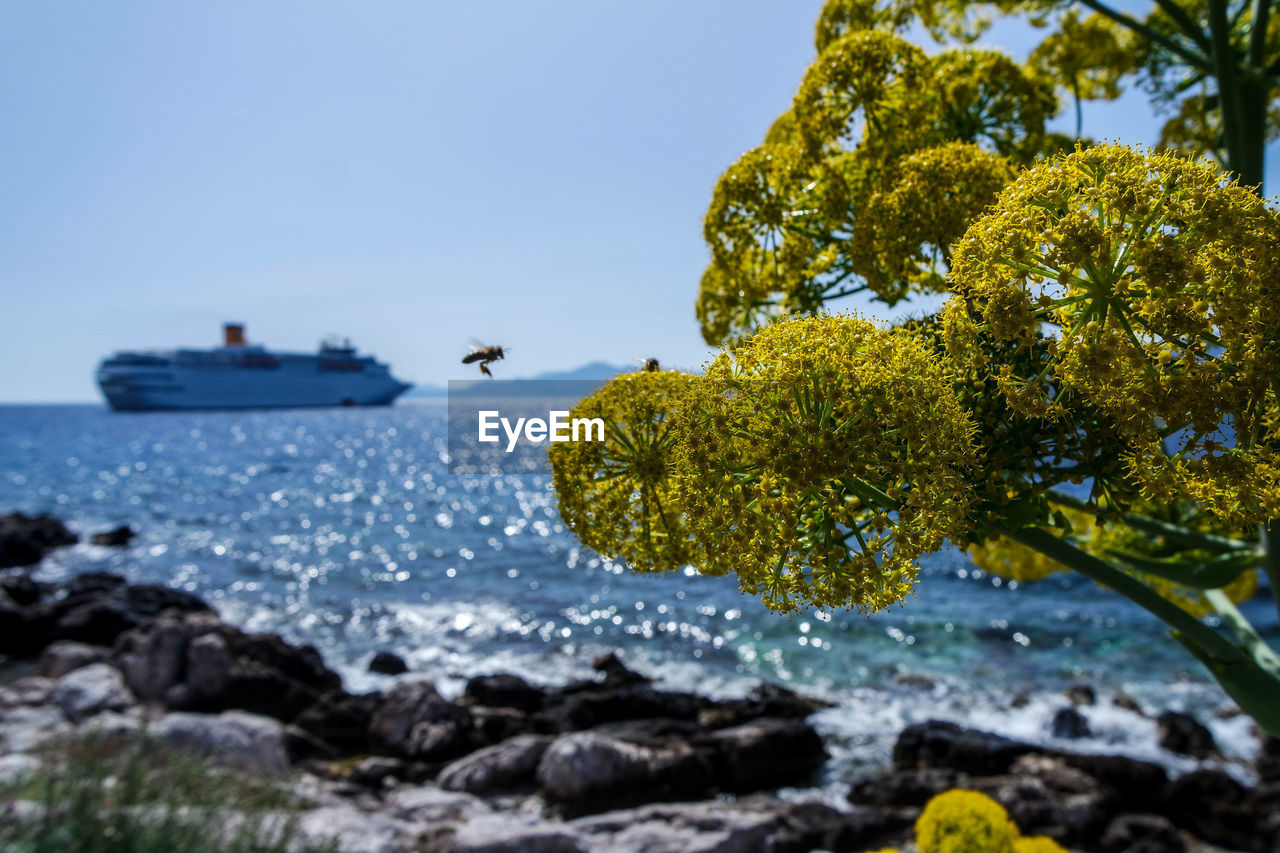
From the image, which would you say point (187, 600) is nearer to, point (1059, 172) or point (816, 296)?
point (816, 296)

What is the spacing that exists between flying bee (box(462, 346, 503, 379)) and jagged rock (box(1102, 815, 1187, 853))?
1198 cm

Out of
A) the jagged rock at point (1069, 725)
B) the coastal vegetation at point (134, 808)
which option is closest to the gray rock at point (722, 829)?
the coastal vegetation at point (134, 808)

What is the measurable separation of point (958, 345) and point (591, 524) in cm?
163

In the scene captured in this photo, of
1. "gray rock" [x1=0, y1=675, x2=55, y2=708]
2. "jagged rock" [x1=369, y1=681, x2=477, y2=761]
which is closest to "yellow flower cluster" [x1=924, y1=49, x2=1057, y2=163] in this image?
"jagged rock" [x1=369, y1=681, x2=477, y2=761]

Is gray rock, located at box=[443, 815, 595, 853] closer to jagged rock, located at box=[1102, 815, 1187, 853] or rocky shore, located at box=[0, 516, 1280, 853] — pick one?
rocky shore, located at box=[0, 516, 1280, 853]

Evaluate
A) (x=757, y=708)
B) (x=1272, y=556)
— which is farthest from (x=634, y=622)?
(x=1272, y=556)

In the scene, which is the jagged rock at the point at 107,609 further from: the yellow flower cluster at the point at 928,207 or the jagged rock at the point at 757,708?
the yellow flower cluster at the point at 928,207

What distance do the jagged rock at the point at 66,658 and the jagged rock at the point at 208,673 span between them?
123 centimetres

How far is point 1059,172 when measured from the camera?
2.23 m

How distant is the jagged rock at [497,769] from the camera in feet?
50.3

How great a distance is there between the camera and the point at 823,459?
2188mm

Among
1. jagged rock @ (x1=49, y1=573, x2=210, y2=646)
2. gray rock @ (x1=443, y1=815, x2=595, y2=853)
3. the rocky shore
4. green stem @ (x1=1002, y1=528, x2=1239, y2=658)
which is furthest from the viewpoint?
jagged rock @ (x1=49, y1=573, x2=210, y2=646)

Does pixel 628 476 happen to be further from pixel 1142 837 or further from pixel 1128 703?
pixel 1128 703

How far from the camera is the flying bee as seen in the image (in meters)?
8.96
